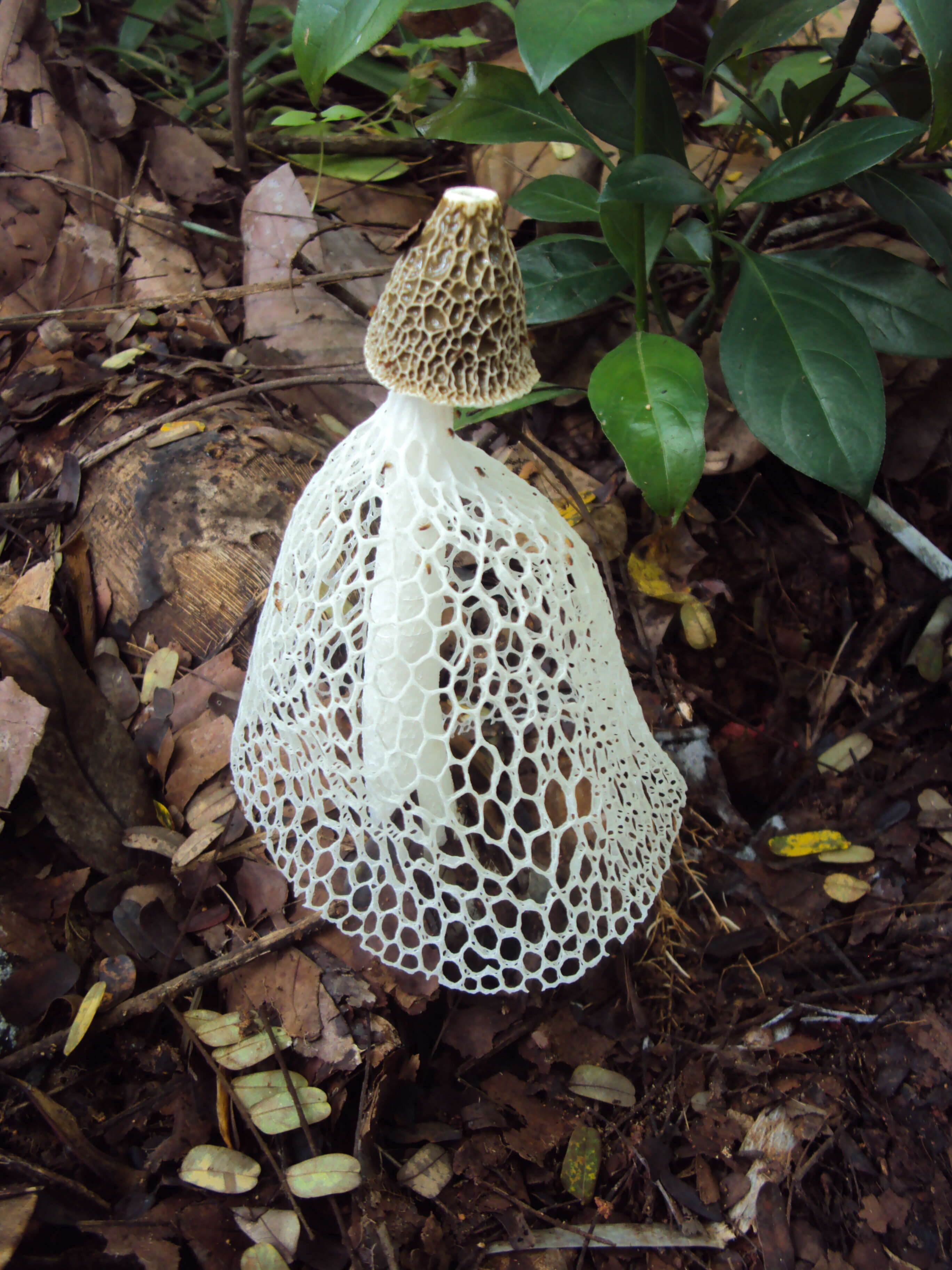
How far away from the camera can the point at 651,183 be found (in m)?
1.49

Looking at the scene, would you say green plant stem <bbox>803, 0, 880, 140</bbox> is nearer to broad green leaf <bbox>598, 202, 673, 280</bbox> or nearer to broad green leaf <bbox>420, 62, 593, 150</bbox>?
broad green leaf <bbox>598, 202, 673, 280</bbox>

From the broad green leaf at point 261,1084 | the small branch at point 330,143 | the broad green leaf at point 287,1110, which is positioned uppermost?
the small branch at point 330,143

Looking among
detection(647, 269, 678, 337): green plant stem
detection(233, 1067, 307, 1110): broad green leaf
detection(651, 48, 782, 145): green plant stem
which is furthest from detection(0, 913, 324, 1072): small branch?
detection(651, 48, 782, 145): green plant stem

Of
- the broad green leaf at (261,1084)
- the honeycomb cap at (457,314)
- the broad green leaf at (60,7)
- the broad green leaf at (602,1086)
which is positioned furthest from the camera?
the broad green leaf at (60,7)

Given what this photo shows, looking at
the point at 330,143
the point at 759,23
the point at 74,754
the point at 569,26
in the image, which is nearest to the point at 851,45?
the point at 759,23

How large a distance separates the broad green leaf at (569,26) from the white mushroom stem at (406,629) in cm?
52

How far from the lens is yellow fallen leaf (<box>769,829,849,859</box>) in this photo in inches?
81.3

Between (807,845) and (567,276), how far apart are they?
153 cm

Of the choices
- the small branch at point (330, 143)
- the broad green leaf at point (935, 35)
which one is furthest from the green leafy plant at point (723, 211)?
the small branch at point (330, 143)

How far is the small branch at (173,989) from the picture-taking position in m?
1.42

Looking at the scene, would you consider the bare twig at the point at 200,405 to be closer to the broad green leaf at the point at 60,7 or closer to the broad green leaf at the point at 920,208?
the broad green leaf at the point at 920,208

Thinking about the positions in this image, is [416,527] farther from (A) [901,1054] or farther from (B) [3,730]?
(A) [901,1054]

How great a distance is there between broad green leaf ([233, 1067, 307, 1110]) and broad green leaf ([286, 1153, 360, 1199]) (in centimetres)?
12

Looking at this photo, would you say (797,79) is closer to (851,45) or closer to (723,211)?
(851,45)
